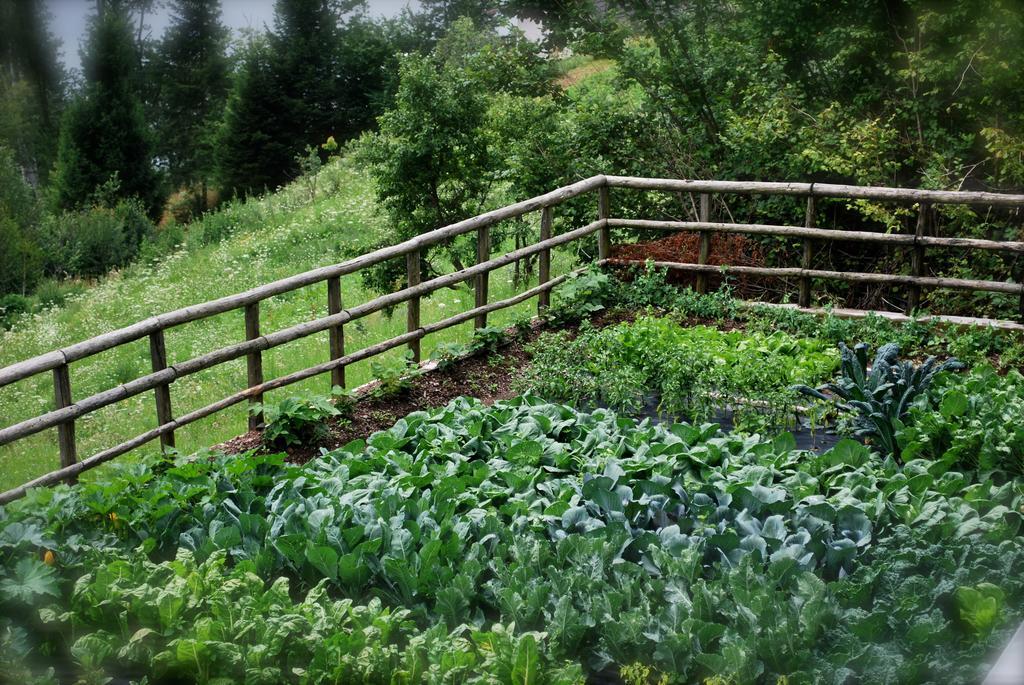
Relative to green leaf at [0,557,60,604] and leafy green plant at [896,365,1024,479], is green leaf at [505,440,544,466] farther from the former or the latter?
green leaf at [0,557,60,604]

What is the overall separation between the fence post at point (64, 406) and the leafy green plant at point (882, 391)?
4.16 m

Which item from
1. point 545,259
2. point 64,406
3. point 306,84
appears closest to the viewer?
point 64,406

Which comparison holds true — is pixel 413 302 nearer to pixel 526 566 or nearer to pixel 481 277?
pixel 481 277

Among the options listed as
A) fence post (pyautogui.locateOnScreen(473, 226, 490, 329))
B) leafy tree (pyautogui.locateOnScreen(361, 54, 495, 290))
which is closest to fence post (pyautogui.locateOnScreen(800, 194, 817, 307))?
fence post (pyautogui.locateOnScreen(473, 226, 490, 329))

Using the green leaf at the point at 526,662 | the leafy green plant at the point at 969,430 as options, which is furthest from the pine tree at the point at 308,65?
the green leaf at the point at 526,662

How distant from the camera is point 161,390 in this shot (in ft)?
20.6

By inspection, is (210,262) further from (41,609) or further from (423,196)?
(41,609)

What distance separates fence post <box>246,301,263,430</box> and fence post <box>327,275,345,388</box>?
1.90 feet

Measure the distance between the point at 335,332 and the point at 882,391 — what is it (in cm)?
Result: 361

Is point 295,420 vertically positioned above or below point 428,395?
above

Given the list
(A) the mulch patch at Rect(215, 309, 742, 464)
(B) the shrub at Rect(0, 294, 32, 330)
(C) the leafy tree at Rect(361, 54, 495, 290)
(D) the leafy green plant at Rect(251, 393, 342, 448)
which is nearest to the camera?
(D) the leafy green plant at Rect(251, 393, 342, 448)

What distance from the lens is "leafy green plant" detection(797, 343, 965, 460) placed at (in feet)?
19.0

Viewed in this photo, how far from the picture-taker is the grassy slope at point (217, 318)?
345 inches

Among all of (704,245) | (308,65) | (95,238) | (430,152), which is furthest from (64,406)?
(95,238)
